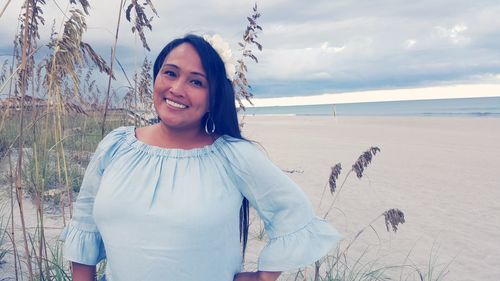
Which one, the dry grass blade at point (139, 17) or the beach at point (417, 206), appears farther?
the beach at point (417, 206)

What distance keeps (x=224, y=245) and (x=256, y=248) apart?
2.31m

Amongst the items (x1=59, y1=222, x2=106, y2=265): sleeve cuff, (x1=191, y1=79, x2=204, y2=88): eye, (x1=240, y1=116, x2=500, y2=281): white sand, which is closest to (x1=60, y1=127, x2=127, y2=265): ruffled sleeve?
(x1=59, y1=222, x2=106, y2=265): sleeve cuff

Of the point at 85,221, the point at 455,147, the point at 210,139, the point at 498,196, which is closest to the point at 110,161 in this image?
the point at 85,221

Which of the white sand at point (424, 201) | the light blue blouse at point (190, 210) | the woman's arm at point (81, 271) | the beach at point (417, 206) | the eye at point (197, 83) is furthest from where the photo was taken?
the white sand at point (424, 201)

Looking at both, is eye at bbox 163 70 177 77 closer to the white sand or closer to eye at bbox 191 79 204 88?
eye at bbox 191 79 204 88

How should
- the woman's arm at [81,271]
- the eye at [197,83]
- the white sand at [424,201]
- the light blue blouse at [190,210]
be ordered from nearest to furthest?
1. the light blue blouse at [190,210]
2. the eye at [197,83]
3. the woman's arm at [81,271]
4. the white sand at [424,201]

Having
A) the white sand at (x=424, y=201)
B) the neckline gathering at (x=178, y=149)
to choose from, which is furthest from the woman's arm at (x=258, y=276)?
the white sand at (x=424, y=201)

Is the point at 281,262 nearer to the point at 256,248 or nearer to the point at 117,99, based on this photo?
the point at 256,248

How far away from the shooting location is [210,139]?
193 cm

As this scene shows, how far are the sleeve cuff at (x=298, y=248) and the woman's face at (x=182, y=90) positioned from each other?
547 mm

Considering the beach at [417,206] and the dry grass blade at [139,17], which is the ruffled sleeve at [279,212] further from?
the beach at [417,206]

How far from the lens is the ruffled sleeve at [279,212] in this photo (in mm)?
1781

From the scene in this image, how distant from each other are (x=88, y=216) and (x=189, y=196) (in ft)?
1.57

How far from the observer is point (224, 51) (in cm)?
193
